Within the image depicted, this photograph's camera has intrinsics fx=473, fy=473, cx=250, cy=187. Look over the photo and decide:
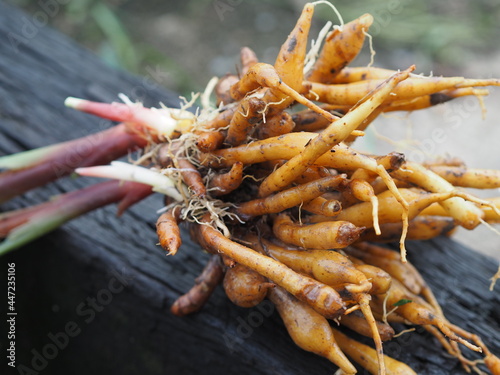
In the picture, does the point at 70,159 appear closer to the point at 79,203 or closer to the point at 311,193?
the point at 79,203

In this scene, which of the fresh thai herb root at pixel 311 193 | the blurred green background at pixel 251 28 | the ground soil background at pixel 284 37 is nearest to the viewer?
the fresh thai herb root at pixel 311 193

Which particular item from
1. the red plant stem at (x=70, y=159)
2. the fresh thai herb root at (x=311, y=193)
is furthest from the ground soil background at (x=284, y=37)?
the fresh thai herb root at (x=311, y=193)

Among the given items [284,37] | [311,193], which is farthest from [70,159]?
[284,37]

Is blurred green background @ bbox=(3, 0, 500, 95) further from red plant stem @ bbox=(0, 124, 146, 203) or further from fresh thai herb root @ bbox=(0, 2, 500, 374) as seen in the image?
fresh thai herb root @ bbox=(0, 2, 500, 374)

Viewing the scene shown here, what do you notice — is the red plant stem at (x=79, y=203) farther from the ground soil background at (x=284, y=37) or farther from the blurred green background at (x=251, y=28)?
the blurred green background at (x=251, y=28)

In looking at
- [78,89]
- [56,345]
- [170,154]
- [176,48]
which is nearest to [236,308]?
[170,154]

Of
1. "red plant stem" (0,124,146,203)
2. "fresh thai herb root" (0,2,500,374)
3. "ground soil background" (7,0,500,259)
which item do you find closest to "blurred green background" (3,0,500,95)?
"ground soil background" (7,0,500,259)
